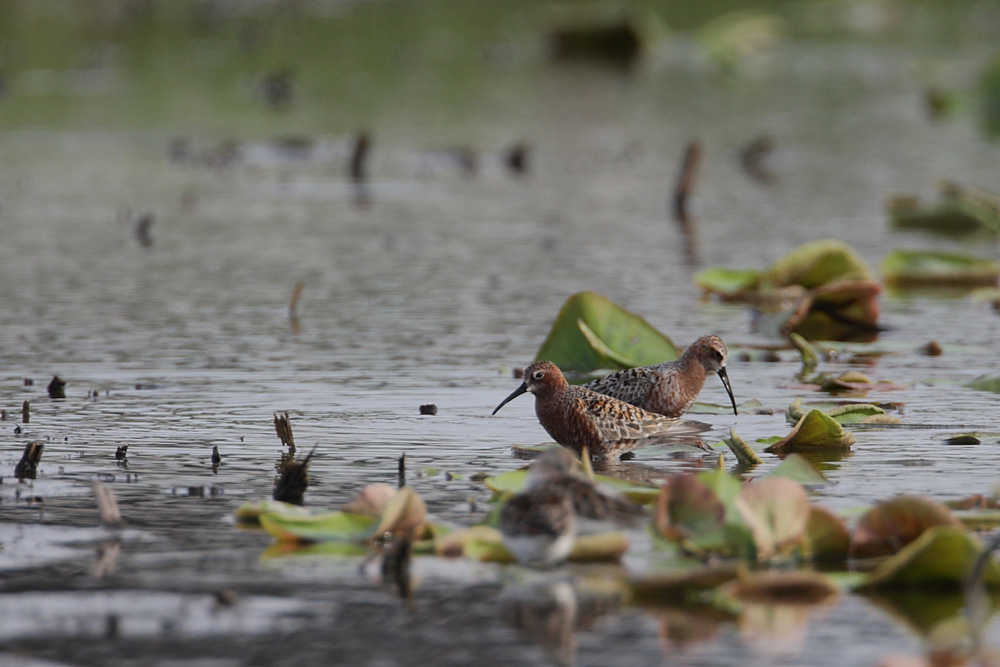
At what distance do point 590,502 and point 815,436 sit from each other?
8.41 ft

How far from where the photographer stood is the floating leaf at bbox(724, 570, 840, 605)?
267 inches

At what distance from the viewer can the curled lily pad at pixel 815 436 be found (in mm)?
9297

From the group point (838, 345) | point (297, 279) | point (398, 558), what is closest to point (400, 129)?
point (297, 279)

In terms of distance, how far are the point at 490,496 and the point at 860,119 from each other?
90.9ft

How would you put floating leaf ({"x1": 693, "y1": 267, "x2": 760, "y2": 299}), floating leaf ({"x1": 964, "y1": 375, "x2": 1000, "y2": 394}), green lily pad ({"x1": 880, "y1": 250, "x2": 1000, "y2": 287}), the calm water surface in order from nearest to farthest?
the calm water surface, floating leaf ({"x1": 964, "y1": 375, "x2": 1000, "y2": 394}), floating leaf ({"x1": 693, "y1": 267, "x2": 760, "y2": 299}), green lily pad ({"x1": 880, "y1": 250, "x2": 1000, "y2": 287})

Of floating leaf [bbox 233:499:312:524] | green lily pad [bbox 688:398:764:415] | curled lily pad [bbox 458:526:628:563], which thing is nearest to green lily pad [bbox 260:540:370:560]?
floating leaf [bbox 233:499:312:524]

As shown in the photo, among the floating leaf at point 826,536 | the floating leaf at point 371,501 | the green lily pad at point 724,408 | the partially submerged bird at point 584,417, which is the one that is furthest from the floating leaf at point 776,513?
the green lily pad at point 724,408

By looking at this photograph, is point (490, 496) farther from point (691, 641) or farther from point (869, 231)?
point (869, 231)

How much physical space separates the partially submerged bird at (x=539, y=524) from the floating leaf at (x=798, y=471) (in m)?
1.79

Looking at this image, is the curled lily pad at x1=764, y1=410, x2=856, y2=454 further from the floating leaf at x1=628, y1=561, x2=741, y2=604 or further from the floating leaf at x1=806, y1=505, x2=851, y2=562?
the floating leaf at x1=628, y1=561, x2=741, y2=604

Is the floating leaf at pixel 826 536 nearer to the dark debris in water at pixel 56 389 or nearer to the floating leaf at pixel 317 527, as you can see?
the floating leaf at pixel 317 527

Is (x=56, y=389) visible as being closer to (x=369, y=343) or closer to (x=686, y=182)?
(x=369, y=343)

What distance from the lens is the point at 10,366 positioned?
40.7 ft

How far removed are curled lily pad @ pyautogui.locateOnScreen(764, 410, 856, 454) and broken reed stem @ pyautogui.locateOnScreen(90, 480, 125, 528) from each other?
11.9ft
